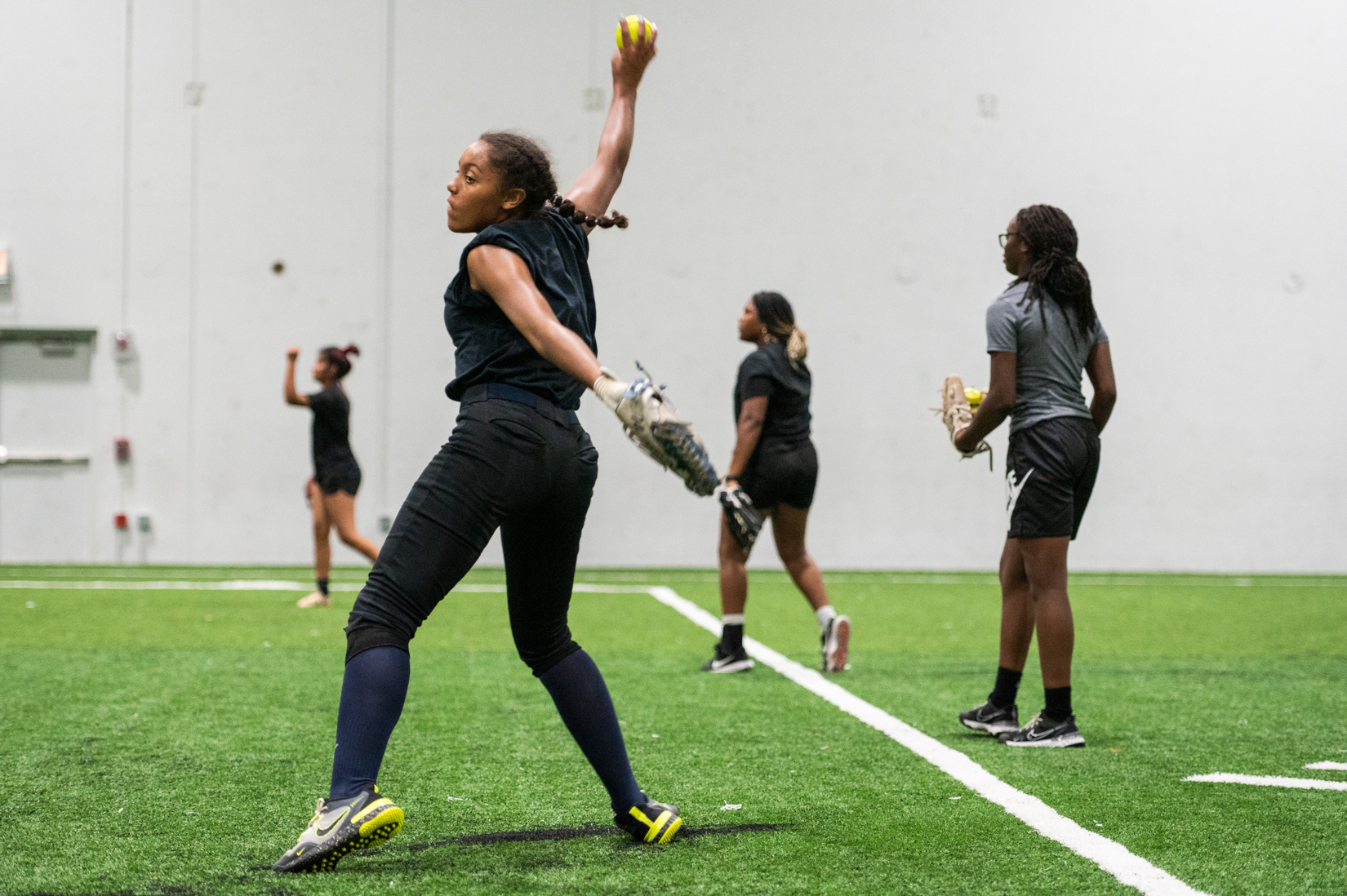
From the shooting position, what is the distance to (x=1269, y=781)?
3.71 metres

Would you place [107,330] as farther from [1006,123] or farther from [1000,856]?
[1000,856]

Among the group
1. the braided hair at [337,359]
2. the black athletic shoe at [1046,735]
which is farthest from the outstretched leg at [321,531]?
the black athletic shoe at [1046,735]

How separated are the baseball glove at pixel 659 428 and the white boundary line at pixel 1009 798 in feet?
4.11

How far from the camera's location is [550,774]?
381cm

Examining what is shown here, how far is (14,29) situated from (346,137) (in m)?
3.79

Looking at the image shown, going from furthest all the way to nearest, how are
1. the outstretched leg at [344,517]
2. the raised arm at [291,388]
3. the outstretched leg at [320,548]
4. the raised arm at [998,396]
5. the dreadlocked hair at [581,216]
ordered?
the raised arm at [291,388]
the outstretched leg at [320,548]
the outstretched leg at [344,517]
the raised arm at [998,396]
the dreadlocked hair at [581,216]

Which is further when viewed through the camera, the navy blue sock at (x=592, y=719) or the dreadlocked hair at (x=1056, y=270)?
the dreadlocked hair at (x=1056, y=270)

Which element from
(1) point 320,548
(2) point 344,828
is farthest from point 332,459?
(2) point 344,828

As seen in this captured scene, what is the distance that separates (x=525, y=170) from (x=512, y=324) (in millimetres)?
369

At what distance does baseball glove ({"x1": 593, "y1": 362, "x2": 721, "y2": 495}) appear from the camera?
2350 mm

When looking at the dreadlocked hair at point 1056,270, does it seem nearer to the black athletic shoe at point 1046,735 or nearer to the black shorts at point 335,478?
the black athletic shoe at point 1046,735

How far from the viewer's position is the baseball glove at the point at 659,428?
7.71 feet

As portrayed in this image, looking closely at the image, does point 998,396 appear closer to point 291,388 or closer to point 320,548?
point 320,548

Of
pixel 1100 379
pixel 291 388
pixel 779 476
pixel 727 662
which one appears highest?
pixel 1100 379
